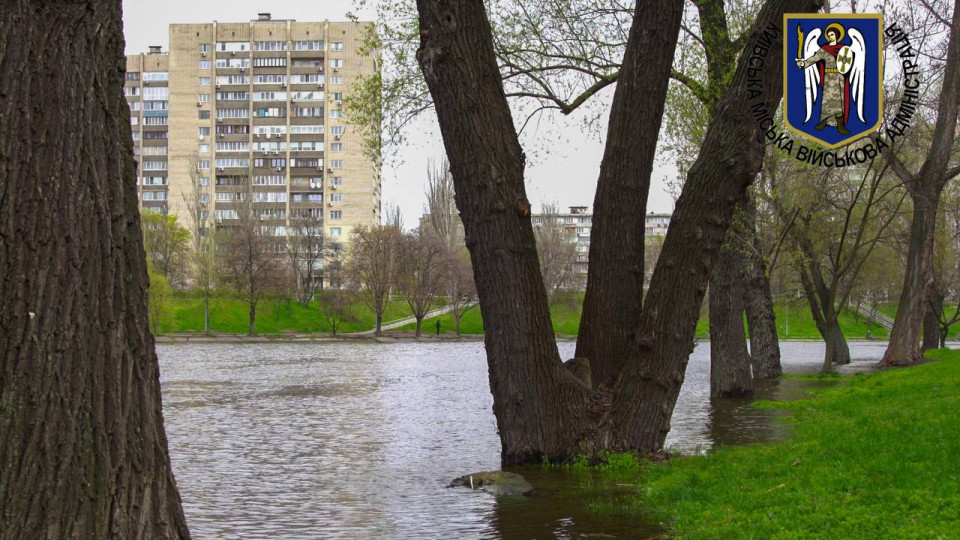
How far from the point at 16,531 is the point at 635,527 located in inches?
208

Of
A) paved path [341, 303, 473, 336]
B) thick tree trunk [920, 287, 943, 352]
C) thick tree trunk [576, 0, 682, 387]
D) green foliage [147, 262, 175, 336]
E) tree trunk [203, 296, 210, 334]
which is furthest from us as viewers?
paved path [341, 303, 473, 336]

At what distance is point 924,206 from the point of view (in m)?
27.3

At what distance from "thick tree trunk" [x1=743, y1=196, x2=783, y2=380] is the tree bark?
3592 millimetres

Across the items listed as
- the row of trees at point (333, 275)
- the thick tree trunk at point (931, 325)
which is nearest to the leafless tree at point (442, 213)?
the row of trees at point (333, 275)

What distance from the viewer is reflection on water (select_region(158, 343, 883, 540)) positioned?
29.7ft

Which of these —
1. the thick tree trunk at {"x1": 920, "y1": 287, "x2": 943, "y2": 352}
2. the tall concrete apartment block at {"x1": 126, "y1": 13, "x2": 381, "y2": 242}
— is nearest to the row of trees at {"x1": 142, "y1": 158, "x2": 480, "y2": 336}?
the tall concrete apartment block at {"x1": 126, "y1": 13, "x2": 381, "y2": 242}

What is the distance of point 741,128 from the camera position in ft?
33.3

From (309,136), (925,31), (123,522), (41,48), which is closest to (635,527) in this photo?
(123,522)

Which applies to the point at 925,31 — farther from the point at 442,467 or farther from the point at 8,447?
the point at 8,447

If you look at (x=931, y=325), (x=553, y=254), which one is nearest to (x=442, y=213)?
(x=553, y=254)

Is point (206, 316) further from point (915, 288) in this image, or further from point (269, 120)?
point (915, 288)

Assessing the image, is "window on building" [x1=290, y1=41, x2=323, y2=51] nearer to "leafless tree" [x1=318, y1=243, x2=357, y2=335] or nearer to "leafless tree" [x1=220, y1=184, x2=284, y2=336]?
"leafless tree" [x1=220, y1=184, x2=284, y2=336]

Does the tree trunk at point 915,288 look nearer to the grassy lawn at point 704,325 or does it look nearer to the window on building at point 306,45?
the grassy lawn at point 704,325

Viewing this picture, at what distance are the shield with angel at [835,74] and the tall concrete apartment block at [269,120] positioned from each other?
103239 mm
